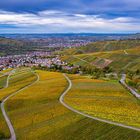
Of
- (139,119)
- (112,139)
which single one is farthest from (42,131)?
(139,119)

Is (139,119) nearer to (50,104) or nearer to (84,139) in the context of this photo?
(84,139)

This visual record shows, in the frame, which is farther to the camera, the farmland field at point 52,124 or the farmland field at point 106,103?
the farmland field at point 106,103

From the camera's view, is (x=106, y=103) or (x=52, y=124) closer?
(x=52, y=124)

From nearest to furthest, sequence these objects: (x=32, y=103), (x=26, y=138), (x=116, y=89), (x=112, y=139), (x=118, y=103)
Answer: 1. (x=112, y=139)
2. (x=26, y=138)
3. (x=118, y=103)
4. (x=32, y=103)
5. (x=116, y=89)

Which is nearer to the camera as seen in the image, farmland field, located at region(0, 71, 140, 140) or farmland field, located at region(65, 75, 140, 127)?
farmland field, located at region(0, 71, 140, 140)
